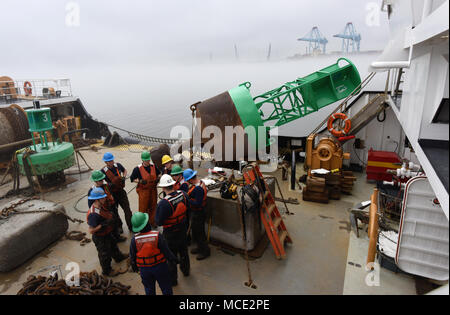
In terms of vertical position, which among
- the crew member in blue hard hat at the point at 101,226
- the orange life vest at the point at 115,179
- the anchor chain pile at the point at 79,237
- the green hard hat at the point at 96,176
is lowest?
the anchor chain pile at the point at 79,237

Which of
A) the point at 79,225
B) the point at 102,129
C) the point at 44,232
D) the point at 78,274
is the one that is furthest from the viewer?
the point at 102,129

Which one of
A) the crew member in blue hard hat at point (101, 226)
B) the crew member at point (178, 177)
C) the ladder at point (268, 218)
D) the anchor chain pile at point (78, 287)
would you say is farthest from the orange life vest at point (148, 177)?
the ladder at point (268, 218)

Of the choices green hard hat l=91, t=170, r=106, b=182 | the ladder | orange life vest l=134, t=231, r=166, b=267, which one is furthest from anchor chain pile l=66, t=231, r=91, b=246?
the ladder

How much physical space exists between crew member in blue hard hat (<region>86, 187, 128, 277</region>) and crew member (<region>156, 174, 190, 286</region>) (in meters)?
1.04

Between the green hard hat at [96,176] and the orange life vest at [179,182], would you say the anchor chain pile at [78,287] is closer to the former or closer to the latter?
the green hard hat at [96,176]

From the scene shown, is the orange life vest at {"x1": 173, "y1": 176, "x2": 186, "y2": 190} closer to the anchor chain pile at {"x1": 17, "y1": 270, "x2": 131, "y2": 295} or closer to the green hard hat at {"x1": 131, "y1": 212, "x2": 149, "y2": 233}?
the green hard hat at {"x1": 131, "y1": 212, "x2": 149, "y2": 233}

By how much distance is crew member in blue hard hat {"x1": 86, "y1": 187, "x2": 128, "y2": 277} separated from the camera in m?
4.36

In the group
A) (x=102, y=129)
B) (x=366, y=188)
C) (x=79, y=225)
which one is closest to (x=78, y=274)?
(x=79, y=225)

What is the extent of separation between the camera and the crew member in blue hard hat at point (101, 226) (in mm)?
4359

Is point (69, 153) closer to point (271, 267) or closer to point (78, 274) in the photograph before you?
point (78, 274)

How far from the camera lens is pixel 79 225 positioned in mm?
6461

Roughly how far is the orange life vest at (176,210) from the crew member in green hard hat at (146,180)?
1.63 metres

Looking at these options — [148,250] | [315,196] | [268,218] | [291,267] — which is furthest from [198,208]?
[315,196]
